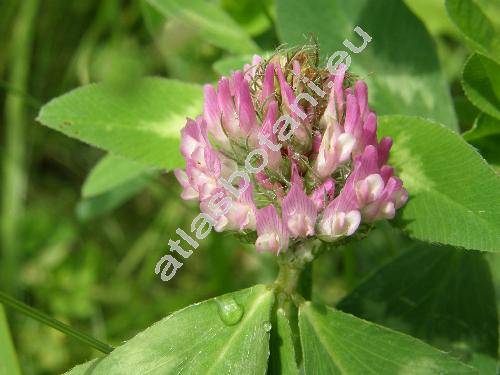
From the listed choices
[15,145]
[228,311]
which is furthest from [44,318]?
[15,145]

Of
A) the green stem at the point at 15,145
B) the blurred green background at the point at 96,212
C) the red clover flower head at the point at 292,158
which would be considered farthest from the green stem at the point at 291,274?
the green stem at the point at 15,145

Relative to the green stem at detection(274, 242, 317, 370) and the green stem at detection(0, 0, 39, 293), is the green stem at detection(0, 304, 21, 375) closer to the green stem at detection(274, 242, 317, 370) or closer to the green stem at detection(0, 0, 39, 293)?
the green stem at detection(274, 242, 317, 370)

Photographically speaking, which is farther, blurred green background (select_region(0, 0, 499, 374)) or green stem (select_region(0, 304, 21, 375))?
blurred green background (select_region(0, 0, 499, 374))

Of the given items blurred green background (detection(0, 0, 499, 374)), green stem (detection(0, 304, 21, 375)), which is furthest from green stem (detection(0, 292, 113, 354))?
blurred green background (detection(0, 0, 499, 374))

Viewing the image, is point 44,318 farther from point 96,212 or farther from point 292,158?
point 96,212

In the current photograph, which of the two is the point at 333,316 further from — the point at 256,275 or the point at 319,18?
the point at 256,275

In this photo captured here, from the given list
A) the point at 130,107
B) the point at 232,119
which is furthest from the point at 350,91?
the point at 130,107

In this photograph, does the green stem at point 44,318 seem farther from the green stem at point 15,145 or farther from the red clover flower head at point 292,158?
the green stem at point 15,145
